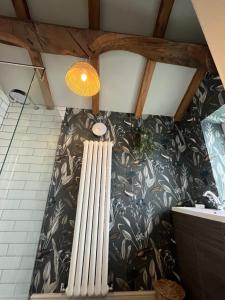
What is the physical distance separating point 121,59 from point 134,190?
1.53 m

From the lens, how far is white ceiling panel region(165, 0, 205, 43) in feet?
5.36

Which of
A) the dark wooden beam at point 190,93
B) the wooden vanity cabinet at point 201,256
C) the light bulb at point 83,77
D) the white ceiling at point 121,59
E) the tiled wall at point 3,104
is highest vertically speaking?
the white ceiling at point 121,59

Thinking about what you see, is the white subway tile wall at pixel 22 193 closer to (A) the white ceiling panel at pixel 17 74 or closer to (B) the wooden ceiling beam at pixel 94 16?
(A) the white ceiling panel at pixel 17 74

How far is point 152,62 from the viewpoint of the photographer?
198 cm

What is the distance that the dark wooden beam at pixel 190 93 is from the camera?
211cm

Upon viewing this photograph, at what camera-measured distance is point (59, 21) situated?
178 cm

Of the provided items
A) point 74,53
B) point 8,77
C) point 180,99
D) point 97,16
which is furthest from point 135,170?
point 8,77

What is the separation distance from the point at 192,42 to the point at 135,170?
1.55m

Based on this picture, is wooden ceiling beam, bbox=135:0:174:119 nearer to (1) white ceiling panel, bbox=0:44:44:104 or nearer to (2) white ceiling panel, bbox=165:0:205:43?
(2) white ceiling panel, bbox=165:0:205:43

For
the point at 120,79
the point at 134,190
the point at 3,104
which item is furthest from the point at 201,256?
the point at 3,104

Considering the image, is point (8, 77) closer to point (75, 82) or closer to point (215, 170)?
point (75, 82)

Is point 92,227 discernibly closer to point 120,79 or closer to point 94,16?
point 120,79

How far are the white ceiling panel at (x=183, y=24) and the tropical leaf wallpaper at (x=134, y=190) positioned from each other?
47 cm

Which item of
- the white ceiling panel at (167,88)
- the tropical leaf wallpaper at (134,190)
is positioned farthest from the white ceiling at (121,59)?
the tropical leaf wallpaper at (134,190)
